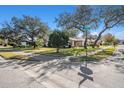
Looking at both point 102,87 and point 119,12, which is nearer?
point 102,87

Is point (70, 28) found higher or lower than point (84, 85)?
higher

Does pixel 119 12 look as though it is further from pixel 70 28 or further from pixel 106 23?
pixel 70 28

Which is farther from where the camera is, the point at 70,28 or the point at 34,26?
the point at 34,26

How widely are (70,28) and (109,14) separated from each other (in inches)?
254

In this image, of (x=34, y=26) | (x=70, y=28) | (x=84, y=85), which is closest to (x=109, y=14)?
(x=70, y=28)
